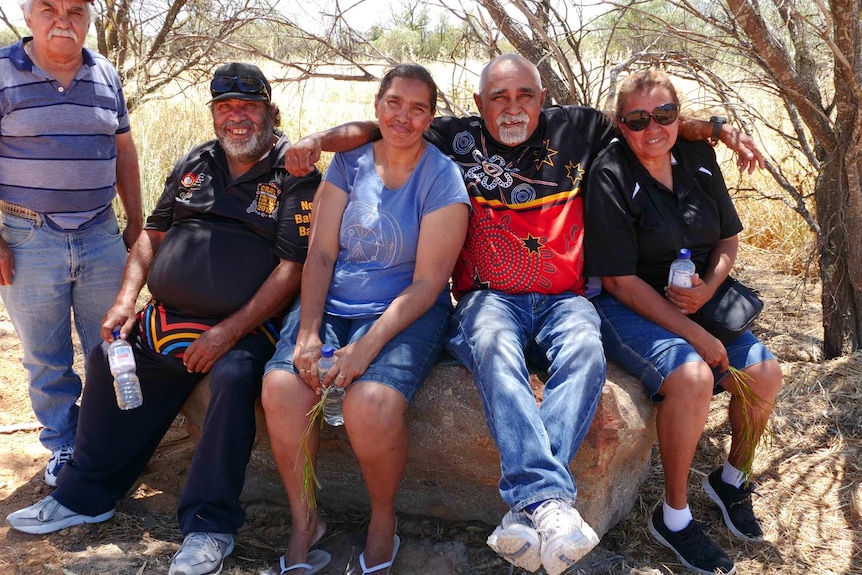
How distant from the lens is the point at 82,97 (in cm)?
360

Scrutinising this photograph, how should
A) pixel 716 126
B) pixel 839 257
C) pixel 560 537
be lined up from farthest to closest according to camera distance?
pixel 839 257 → pixel 716 126 → pixel 560 537

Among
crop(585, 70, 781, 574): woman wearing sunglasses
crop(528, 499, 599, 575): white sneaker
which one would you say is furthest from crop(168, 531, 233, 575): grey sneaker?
crop(585, 70, 781, 574): woman wearing sunglasses

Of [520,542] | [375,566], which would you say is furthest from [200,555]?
[520,542]

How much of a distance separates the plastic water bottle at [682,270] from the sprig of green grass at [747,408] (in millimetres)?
416

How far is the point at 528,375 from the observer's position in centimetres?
304

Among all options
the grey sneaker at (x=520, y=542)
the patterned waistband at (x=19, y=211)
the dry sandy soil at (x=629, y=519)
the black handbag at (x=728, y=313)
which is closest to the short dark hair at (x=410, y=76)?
the black handbag at (x=728, y=313)

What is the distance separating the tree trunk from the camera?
13.6 feet

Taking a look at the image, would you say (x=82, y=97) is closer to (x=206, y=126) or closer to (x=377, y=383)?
(x=377, y=383)

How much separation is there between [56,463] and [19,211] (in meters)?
1.23

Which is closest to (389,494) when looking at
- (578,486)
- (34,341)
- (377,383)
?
(377,383)

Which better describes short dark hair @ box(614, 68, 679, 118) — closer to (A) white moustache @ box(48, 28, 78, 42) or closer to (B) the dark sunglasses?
(B) the dark sunglasses

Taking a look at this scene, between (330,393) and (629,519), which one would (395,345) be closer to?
(330,393)

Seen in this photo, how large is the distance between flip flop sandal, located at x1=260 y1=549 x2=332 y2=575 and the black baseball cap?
2013 mm

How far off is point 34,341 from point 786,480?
3667 mm
